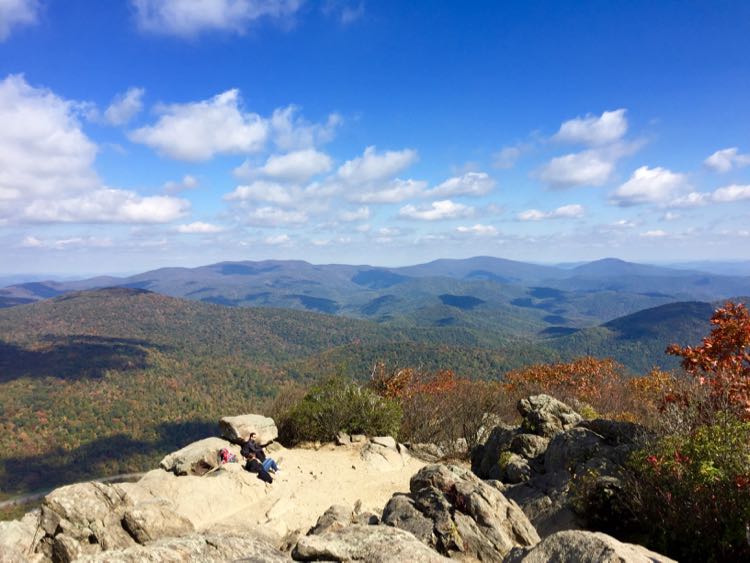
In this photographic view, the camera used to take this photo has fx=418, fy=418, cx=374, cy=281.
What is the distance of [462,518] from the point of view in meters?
8.61

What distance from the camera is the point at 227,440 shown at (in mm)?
17859

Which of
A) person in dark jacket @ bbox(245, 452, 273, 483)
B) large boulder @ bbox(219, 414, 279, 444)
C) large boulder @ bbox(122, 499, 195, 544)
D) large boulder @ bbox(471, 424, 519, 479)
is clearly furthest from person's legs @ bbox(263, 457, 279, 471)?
large boulder @ bbox(471, 424, 519, 479)

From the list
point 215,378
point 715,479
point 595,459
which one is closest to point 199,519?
point 595,459

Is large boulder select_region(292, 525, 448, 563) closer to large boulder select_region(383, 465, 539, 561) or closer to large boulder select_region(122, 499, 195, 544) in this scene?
large boulder select_region(383, 465, 539, 561)

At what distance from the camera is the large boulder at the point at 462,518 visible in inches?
319

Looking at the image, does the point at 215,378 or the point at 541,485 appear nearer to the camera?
the point at 541,485

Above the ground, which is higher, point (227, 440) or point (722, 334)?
point (722, 334)

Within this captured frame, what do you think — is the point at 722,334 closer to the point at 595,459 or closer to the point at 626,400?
the point at 595,459

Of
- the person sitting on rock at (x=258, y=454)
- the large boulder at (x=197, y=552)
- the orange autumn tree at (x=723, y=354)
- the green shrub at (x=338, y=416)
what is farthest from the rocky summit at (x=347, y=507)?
the orange autumn tree at (x=723, y=354)

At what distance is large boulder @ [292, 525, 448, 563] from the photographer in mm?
5875

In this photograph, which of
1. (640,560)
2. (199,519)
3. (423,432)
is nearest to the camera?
(640,560)

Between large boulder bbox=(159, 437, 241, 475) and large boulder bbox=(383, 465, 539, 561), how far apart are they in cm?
895

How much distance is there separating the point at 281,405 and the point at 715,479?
18945 mm

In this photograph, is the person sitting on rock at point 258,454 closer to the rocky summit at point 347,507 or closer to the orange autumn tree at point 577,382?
the rocky summit at point 347,507
